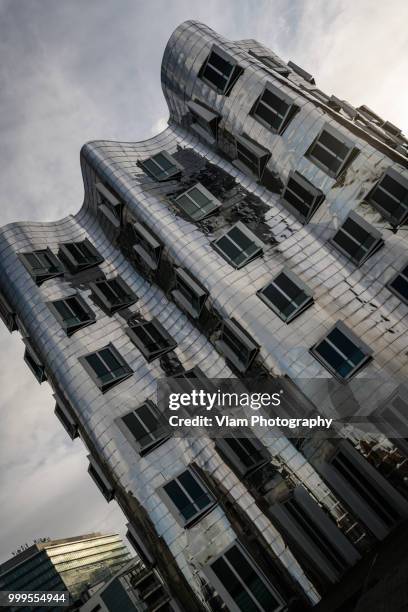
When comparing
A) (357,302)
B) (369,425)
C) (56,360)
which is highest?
(56,360)

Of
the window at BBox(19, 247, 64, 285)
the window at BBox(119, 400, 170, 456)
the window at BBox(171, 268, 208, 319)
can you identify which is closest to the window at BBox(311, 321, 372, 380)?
the window at BBox(171, 268, 208, 319)

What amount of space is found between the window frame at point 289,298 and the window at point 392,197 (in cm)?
575

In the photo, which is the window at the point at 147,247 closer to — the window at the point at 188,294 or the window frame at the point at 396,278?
the window at the point at 188,294

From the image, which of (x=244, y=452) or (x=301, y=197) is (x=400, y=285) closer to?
(x=301, y=197)

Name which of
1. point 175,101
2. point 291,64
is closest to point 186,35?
point 175,101

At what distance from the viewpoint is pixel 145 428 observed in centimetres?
2216

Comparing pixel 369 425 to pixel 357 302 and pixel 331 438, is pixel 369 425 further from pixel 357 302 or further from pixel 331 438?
pixel 357 302

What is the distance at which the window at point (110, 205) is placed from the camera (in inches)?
1060

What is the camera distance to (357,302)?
833 inches

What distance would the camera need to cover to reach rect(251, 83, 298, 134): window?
24125 millimetres

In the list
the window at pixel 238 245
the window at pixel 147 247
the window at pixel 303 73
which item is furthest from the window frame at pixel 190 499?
the window at pixel 303 73

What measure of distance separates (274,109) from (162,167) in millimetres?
8476

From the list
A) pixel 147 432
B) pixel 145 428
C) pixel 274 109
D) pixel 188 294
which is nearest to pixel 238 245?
pixel 188 294

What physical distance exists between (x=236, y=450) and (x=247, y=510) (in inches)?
112
